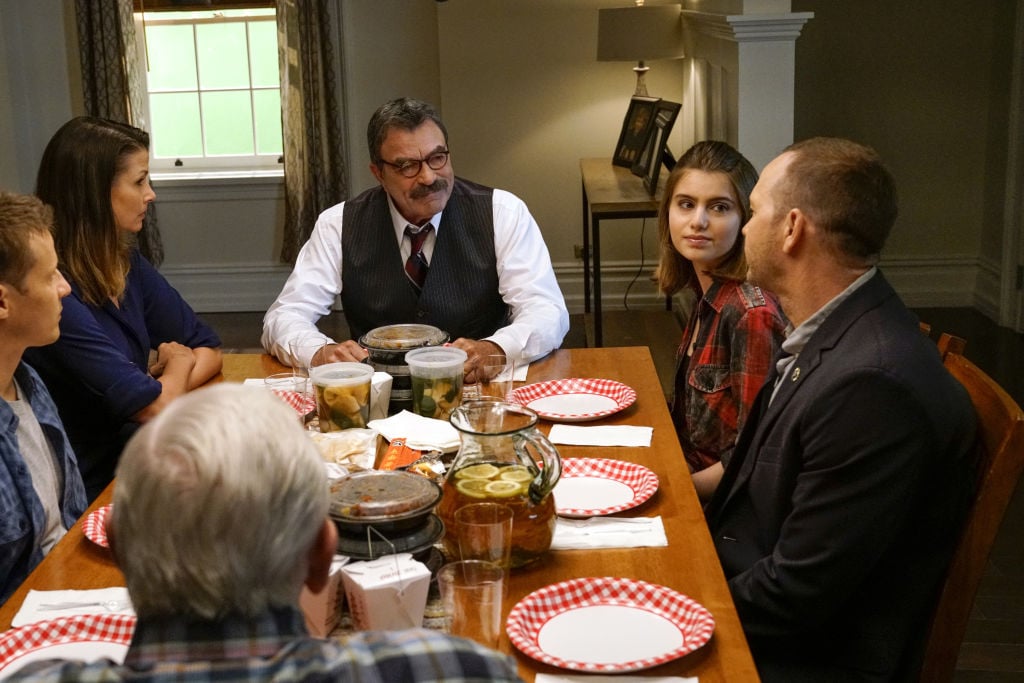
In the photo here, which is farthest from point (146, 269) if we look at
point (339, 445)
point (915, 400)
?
point (915, 400)

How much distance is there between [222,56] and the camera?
6.49 metres

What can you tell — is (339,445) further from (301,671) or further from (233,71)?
(233,71)

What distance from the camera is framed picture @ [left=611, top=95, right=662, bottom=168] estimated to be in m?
5.33

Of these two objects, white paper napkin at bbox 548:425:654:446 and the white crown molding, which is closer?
white paper napkin at bbox 548:425:654:446

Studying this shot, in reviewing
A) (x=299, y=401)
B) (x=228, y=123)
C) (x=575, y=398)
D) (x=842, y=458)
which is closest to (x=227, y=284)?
(x=228, y=123)

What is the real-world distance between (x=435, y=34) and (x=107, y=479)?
4071mm

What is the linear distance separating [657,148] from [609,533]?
3417 millimetres

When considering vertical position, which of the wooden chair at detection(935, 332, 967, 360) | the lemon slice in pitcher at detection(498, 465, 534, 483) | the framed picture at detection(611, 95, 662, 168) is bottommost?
the lemon slice in pitcher at detection(498, 465, 534, 483)

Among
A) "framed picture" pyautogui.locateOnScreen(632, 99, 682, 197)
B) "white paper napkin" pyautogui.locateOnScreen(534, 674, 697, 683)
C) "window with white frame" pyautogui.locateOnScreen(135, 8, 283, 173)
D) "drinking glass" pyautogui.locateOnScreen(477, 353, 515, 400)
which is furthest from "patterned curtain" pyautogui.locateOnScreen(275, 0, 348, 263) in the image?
"white paper napkin" pyautogui.locateOnScreen(534, 674, 697, 683)

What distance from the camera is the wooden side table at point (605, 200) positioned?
15.3 feet

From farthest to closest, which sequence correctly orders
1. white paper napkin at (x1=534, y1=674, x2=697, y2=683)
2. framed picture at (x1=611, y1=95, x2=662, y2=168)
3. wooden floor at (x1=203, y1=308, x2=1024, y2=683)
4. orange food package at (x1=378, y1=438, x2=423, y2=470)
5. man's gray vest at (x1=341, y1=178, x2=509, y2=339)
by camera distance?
framed picture at (x1=611, y1=95, x2=662, y2=168) → man's gray vest at (x1=341, y1=178, x2=509, y2=339) → wooden floor at (x1=203, y1=308, x2=1024, y2=683) → orange food package at (x1=378, y1=438, x2=423, y2=470) → white paper napkin at (x1=534, y1=674, x2=697, y2=683)

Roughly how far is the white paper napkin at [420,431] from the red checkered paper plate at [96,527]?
53cm

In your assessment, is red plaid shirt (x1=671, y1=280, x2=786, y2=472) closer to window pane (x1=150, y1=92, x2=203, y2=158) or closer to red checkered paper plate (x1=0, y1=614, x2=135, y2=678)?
red checkered paper plate (x1=0, y1=614, x2=135, y2=678)

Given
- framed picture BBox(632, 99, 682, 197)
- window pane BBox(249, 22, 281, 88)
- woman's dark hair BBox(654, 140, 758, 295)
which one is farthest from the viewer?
window pane BBox(249, 22, 281, 88)
